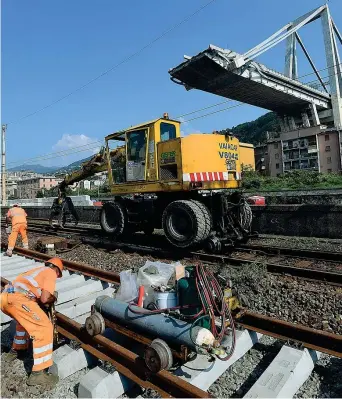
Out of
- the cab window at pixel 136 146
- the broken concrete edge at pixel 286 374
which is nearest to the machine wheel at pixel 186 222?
the cab window at pixel 136 146

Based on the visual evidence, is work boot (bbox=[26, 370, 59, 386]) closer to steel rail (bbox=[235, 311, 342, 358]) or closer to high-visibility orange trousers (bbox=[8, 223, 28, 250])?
steel rail (bbox=[235, 311, 342, 358])

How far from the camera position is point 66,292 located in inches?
201

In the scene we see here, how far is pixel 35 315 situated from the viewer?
11.1ft

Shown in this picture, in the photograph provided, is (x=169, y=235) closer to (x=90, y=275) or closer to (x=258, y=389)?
(x=90, y=275)

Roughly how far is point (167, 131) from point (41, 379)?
722 centimetres

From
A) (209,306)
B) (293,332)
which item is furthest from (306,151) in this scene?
(209,306)

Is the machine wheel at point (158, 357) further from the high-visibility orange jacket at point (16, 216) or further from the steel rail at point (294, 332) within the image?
the high-visibility orange jacket at point (16, 216)

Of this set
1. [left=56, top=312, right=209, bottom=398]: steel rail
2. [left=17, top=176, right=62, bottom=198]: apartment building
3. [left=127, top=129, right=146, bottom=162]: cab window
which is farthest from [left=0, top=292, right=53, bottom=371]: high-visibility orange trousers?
[left=17, top=176, right=62, bottom=198]: apartment building

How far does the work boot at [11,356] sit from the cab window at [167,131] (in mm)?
6493

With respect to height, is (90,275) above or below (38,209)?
below

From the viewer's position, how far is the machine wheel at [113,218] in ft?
32.2

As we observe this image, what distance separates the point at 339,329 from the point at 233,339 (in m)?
1.53

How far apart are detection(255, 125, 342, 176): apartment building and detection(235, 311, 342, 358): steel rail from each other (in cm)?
6383

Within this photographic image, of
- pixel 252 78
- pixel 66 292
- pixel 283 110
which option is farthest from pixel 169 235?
pixel 283 110
